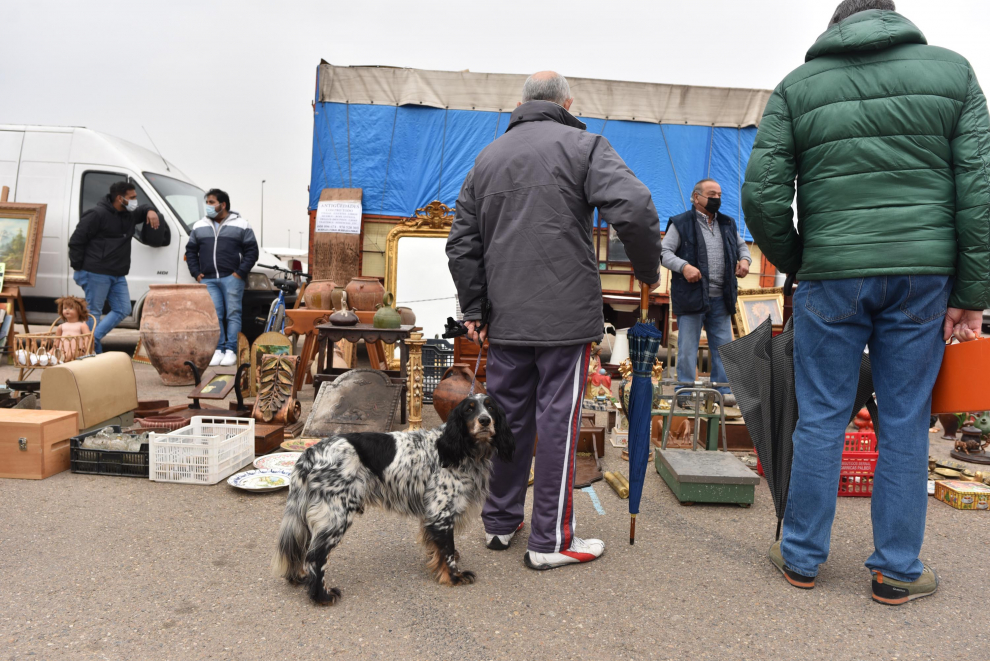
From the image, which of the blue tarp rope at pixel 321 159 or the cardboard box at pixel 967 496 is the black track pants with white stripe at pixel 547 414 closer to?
the cardboard box at pixel 967 496

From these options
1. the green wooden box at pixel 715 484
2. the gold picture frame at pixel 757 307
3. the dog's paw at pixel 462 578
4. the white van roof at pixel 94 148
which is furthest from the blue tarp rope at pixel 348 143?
the dog's paw at pixel 462 578

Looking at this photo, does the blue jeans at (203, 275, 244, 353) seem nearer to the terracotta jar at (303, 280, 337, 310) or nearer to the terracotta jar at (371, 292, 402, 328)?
the terracotta jar at (303, 280, 337, 310)

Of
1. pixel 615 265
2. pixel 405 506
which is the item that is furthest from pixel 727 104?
pixel 405 506

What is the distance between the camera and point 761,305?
787 cm

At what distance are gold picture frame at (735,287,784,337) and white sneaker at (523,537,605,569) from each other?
5.53m

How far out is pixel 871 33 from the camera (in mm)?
2219

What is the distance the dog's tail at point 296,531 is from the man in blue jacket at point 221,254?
538cm

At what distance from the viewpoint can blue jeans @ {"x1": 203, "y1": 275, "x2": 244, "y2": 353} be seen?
732 centimetres

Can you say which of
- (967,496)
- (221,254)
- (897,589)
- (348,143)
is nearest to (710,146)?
(348,143)

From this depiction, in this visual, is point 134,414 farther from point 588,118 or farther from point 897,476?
point 588,118

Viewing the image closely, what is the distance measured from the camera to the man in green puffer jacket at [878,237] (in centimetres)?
218

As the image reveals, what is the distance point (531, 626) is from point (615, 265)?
7586mm

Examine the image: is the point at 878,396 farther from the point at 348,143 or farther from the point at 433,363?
the point at 348,143

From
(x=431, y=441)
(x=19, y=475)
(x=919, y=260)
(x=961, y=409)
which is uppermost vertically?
(x=919, y=260)
